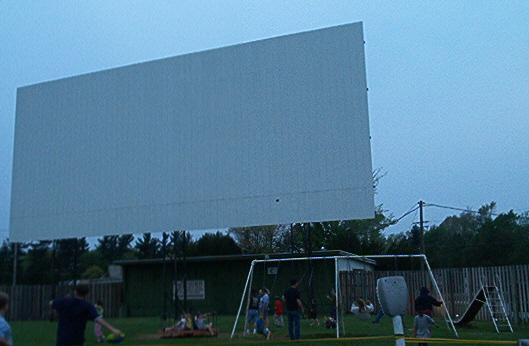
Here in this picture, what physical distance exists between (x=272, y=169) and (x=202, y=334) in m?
7.07

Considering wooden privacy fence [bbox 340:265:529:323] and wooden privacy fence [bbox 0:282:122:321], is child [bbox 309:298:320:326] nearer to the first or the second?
wooden privacy fence [bbox 340:265:529:323]

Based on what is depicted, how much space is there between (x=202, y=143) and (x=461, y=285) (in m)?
12.0

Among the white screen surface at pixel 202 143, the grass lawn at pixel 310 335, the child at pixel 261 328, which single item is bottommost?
the grass lawn at pixel 310 335

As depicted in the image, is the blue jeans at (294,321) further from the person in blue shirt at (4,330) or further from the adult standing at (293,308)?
the person in blue shirt at (4,330)

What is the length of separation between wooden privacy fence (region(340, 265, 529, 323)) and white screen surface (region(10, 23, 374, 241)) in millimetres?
4273

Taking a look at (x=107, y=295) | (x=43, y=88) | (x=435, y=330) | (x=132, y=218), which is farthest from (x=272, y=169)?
(x=107, y=295)

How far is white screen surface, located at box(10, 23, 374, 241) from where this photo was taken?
2094 centimetres

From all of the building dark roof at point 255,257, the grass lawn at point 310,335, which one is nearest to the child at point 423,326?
the grass lawn at point 310,335

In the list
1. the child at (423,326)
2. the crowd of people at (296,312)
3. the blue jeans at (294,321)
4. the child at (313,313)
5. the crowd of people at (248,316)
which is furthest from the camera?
the child at (313,313)

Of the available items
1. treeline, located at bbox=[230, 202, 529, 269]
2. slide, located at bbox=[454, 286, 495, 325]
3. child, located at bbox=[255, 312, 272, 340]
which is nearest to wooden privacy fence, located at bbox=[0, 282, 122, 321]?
treeline, located at bbox=[230, 202, 529, 269]

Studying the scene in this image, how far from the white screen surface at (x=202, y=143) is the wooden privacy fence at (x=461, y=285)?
14.0ft

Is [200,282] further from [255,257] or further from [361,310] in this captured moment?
[361,310]

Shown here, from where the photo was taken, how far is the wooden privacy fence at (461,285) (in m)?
21.8

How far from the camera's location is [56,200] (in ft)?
81.9
